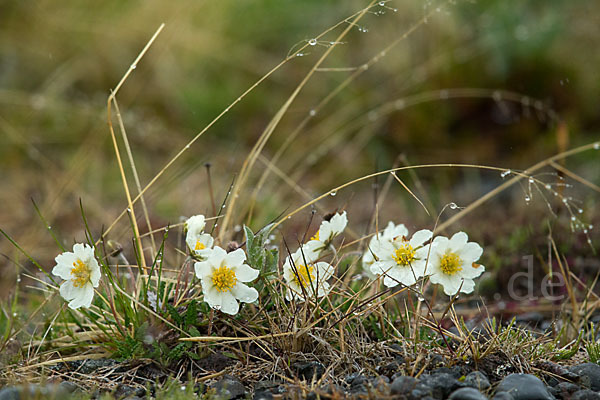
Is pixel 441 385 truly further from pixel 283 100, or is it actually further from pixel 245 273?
pixel 283 100

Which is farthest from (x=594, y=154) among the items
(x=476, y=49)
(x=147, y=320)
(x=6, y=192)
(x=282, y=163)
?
(x=6, y=192)

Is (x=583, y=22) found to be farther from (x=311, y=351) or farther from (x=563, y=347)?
(x=311, y=351)

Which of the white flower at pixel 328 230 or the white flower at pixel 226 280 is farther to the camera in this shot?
the white flower at pixel 328 230

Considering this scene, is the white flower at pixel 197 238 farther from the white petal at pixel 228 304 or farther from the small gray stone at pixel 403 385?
the small gray stone at pixel 403 385

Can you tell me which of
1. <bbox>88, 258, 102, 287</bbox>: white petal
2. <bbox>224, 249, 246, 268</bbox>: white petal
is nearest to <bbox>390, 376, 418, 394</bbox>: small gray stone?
<bbox>224, 249, 246, 268</bbox>: white petal

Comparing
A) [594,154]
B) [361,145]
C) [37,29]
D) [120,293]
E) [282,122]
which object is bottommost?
[120,293]

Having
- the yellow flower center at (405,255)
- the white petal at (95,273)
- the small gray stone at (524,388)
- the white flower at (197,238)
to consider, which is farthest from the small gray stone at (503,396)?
the white petal at (95,273)
